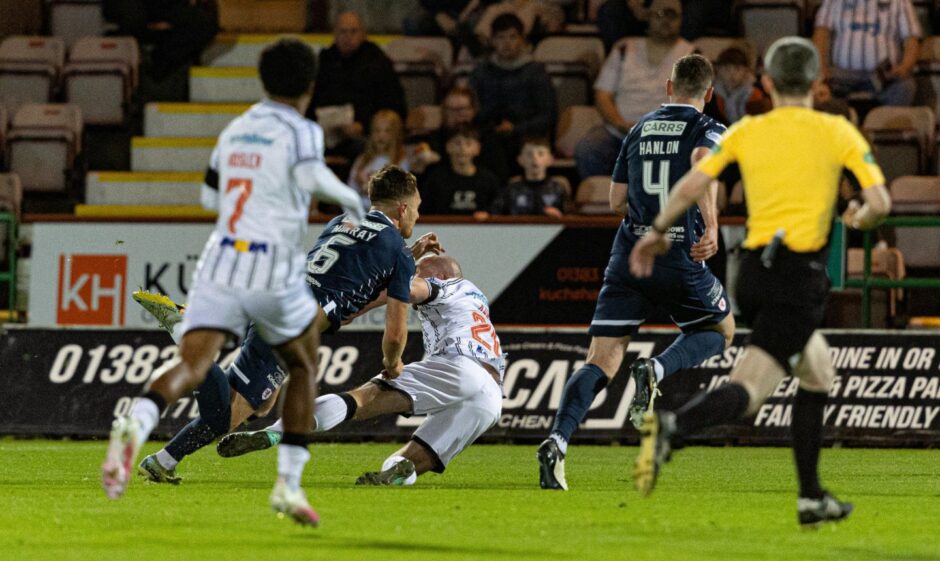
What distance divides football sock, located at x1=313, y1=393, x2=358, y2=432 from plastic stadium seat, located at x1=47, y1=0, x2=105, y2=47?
10873mm

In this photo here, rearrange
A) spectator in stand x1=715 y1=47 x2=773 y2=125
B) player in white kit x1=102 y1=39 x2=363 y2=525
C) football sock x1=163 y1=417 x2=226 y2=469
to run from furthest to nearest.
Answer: spectator in stand x1=715 y1=47 x2=773 y2=125 < football sock x1=163 y1=417 x2=226 y2=469 < player in white kit x1=102 y1=39 x2=363 y2=525

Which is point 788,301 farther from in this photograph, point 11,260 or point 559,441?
point 11,260

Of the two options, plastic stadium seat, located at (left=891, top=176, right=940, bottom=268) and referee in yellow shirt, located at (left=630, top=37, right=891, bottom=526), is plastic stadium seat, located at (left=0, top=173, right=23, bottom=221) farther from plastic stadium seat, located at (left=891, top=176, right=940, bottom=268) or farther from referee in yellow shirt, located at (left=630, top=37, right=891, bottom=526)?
referee in yellow shirt, located at (left=630, top=37, right=891, bottom=526)

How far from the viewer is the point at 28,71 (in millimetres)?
17156

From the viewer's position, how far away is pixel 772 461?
11.0 metres

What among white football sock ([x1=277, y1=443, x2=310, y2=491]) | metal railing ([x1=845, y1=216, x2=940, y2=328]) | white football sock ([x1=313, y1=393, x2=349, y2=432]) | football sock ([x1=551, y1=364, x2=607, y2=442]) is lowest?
metal railing ([x1=845, y1=216, x2=940, y2=328])

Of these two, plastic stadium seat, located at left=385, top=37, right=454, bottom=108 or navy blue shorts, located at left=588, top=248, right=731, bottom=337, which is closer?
navy blue shorts, located at left=588, top=248, right=731, bottom=337

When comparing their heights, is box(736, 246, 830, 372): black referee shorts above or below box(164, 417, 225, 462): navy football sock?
above

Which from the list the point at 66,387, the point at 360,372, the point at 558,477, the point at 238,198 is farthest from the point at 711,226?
the point at 66,387

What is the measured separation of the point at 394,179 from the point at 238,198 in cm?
252

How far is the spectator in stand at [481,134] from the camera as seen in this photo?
14.9 meters

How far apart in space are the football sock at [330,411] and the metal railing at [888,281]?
595 cm

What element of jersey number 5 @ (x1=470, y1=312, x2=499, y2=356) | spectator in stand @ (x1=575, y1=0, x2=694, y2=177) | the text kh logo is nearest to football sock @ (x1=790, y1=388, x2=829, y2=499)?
jersey number 5 @ (x1=470, y1=312, x2=499, y2=356)

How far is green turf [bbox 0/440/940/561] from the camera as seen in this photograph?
5.48m
